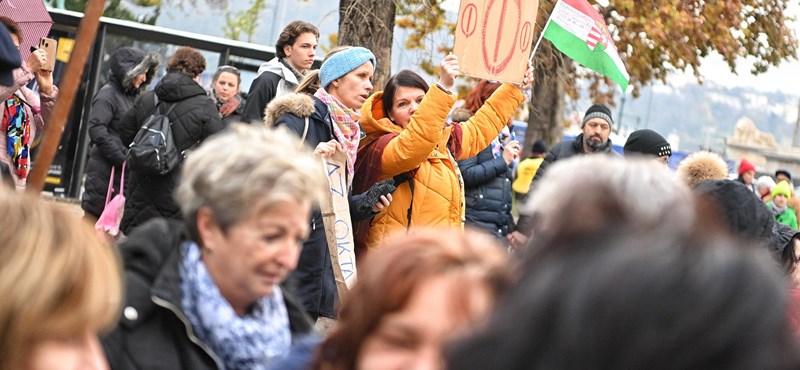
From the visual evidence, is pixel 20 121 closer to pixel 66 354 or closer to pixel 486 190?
pixel 486 190

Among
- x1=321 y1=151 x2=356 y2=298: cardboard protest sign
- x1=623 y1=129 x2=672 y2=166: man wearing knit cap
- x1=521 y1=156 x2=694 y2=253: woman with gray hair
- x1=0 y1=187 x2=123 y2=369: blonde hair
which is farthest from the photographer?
x1=623 y1=129 x2=672 y2=166: man wearing knit cap

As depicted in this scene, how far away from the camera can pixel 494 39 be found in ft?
24.1

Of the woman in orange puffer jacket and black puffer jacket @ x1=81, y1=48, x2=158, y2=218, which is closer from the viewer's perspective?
the woman in orange puffer jacket

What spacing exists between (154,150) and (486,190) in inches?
119

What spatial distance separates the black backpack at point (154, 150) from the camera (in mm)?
7012

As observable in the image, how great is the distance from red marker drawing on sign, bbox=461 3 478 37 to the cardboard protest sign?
5.89 feet

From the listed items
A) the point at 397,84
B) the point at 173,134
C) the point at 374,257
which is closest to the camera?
the point at 374,257

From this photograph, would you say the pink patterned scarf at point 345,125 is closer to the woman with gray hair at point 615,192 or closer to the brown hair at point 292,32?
the brown hair at point 292,32

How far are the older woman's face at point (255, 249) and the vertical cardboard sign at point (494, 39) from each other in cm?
435

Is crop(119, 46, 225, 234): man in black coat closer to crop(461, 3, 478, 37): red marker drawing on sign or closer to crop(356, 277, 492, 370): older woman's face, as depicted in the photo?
crop(461, 3, 478, 37): red marker drawing on sign

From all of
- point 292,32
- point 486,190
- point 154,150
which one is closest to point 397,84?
point 292,32

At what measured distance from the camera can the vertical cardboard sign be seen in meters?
7.22

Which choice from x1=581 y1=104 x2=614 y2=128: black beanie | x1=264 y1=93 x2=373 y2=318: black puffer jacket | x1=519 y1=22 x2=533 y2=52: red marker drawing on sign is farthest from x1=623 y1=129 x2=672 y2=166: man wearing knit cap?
x1=264 y1=93 x2=373 y2=318: black puffer jacket

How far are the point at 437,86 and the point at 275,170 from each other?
3342 mm
